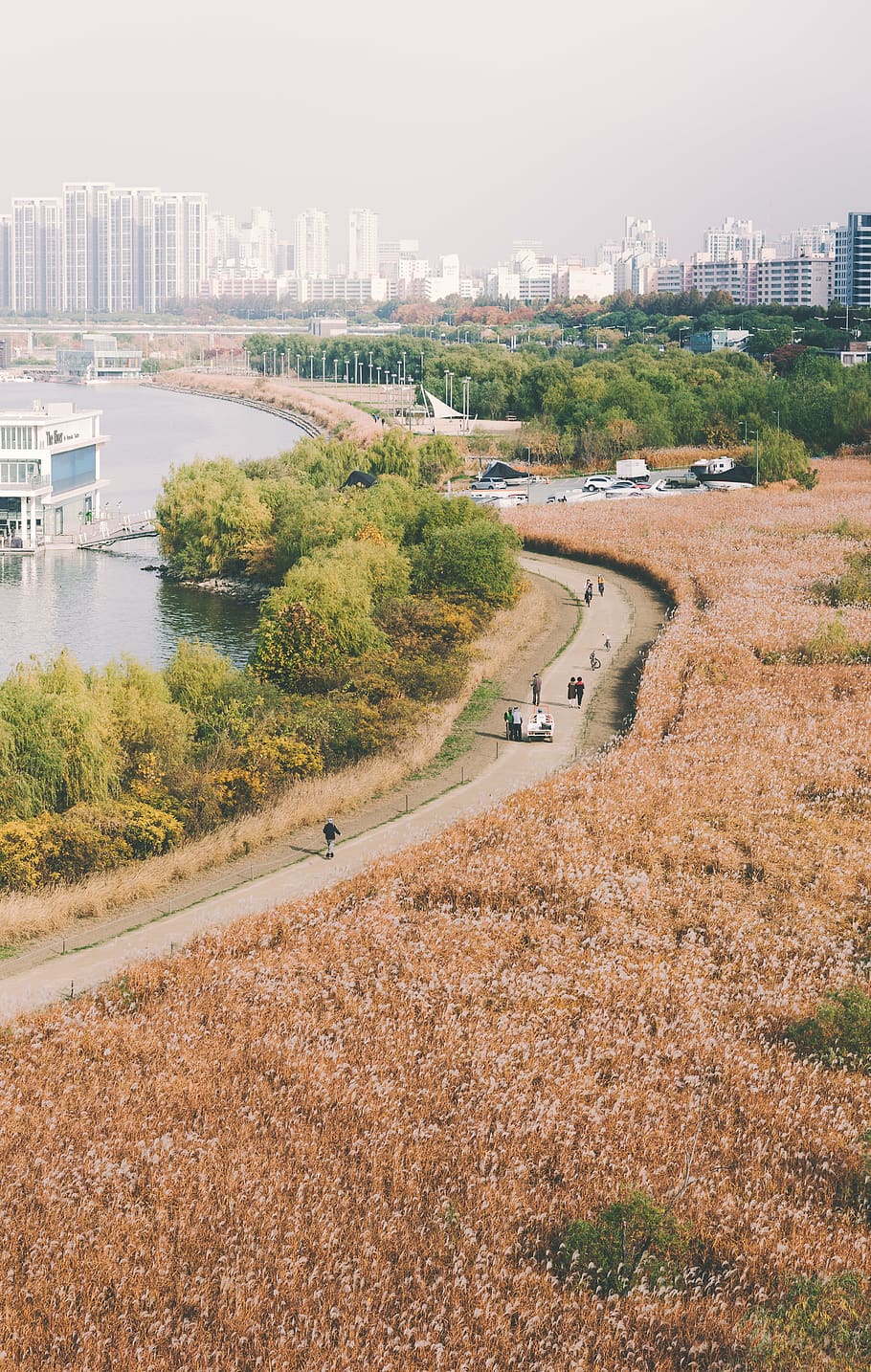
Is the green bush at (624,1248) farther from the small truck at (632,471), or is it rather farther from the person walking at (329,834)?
the small truck at (632,471)

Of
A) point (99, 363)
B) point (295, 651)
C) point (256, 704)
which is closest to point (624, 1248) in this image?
point (256, 704)

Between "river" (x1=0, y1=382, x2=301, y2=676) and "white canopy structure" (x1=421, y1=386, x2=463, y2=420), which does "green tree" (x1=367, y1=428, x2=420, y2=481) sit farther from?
"white canopy structure" (x1=421, y1=386, x2=463, y2=420)

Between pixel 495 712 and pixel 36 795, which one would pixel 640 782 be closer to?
pixel 495 712

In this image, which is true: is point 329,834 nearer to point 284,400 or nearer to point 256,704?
point 256,704

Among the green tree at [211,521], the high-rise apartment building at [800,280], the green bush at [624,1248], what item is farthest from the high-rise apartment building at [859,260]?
the green bush at [624,1248]

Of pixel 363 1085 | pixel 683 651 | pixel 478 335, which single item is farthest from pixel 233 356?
pixel 363 1085

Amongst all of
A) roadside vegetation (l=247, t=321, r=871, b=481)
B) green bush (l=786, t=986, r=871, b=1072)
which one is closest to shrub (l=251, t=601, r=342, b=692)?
green bush (l=786, t=986, r=871, b=1072)
